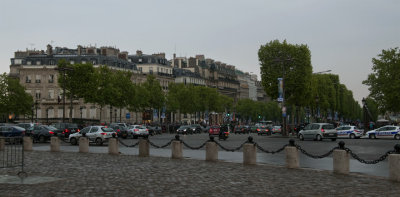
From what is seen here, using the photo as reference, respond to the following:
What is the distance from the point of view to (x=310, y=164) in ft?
67.1

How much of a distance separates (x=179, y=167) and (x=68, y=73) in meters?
55.8

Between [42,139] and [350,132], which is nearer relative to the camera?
[42,139]

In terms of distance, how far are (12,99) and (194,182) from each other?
3081 inches

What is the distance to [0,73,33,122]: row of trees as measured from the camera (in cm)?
8612

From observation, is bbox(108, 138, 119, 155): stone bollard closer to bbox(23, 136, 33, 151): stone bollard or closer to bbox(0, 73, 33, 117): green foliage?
bbox(23, 136, 33, 151): stone bollard


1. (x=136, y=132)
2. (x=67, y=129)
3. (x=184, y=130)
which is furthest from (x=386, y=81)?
(x=67, y=129)

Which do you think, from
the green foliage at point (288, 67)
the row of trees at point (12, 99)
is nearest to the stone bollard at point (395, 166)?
the green foliage at point (288, 67)

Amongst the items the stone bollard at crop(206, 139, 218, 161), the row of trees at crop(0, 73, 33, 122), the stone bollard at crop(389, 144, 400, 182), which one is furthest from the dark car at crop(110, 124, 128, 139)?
the row of trees at crop(0, 73, 33, 122)

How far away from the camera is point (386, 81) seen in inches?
2739

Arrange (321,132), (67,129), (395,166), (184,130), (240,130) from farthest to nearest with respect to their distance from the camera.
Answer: (240,130)
(184,130)
(67,129)
(321,132)
(395,166)

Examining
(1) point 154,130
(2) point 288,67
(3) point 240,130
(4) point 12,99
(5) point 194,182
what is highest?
(2) point 288,67

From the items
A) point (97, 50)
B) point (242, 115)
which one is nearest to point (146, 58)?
point (97, 50)

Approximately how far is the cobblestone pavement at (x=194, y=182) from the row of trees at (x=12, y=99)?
71.3 metres

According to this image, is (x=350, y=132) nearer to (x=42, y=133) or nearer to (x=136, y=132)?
(x=136, y=132)
